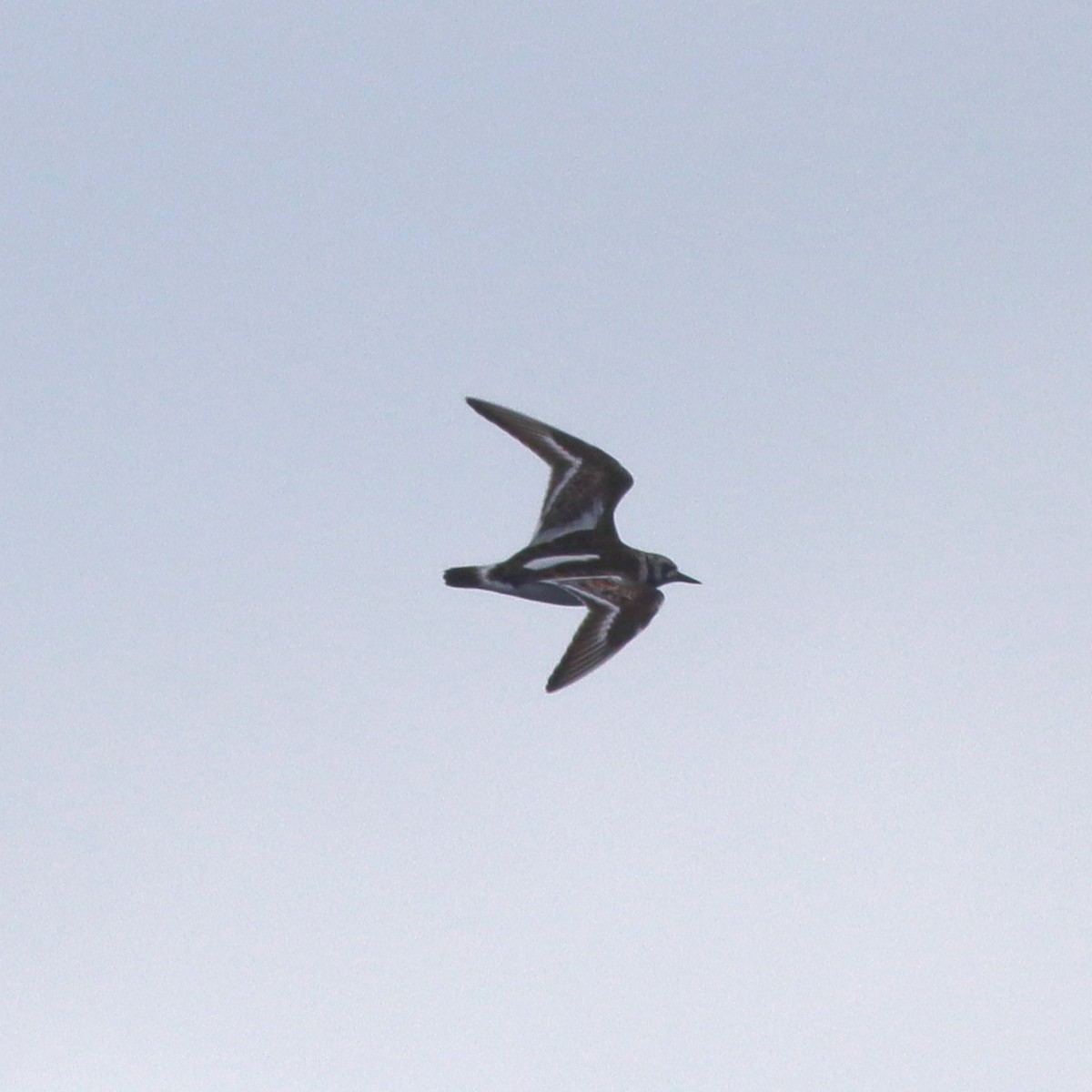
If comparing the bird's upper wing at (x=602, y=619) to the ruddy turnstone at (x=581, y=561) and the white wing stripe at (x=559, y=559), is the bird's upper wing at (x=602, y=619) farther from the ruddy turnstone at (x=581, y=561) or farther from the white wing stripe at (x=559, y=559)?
the white wing stripe at (x=559, y=559)

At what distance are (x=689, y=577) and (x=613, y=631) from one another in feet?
13.3

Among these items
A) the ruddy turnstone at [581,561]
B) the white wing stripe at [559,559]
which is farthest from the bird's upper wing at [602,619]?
the white wing stripe at [559,559]

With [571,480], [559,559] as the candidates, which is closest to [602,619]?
[559,559]

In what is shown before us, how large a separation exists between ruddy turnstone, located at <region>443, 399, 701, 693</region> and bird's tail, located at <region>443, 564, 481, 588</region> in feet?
0.04

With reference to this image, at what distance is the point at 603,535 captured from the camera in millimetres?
25922

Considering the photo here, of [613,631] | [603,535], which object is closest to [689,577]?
[603,535]

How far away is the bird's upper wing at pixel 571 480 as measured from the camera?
2591 centimetres

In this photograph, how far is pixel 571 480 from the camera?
1030 inches

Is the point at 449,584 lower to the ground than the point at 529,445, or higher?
lower

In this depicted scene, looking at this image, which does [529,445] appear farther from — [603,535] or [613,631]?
[613,631]

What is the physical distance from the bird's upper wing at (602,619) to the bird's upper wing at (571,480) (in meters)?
1.59

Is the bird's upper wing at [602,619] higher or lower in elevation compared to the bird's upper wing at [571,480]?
lower

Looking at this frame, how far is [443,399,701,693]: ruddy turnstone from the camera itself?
23469mm

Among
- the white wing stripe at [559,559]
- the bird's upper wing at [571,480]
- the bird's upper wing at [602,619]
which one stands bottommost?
the bird's upper wing at [602,619]
